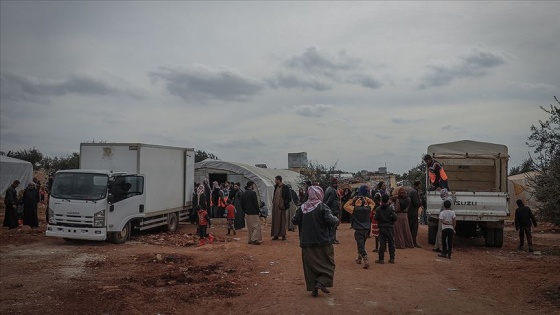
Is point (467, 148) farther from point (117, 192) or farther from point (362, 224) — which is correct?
point (117, 192)

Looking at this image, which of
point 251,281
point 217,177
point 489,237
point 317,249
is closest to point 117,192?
point 251,281

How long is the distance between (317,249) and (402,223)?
6.70 metres

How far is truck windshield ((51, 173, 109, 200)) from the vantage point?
46.3ft

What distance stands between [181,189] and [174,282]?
30.7ft

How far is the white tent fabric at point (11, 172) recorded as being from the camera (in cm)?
3334

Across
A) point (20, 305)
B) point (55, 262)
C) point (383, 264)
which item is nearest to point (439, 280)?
point (383, 264)

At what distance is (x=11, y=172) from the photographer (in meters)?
33.9

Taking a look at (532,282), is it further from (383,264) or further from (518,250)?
(518,250)

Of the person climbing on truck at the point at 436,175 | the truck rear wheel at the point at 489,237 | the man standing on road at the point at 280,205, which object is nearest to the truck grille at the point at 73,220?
the man standing on road at the point at 280,205

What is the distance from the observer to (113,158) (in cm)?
1579

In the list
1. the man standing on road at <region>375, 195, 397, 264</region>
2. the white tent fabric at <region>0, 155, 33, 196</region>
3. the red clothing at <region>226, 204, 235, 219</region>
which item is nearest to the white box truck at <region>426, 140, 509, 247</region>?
the man standing on road at <region>375, 195, 397, 264</region>

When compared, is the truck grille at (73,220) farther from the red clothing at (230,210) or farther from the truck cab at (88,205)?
the red clothing at (230,210)

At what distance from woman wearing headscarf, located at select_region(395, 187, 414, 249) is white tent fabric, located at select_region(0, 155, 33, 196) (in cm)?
2885

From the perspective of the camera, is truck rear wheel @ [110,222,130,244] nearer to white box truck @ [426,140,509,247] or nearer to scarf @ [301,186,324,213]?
scarf @ [301,186,324,213]
